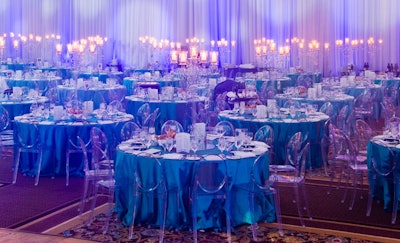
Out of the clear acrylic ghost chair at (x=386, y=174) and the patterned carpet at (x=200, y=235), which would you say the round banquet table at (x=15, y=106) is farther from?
the clear acrylic ghost chair at (x=386, y=174)

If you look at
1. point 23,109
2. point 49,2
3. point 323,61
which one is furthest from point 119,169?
point 49,2

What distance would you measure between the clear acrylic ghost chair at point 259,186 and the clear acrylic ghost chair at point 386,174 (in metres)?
1.22

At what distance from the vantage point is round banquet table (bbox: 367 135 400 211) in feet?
23.5

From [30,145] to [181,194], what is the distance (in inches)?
135

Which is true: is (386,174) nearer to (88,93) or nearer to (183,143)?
(183,143)

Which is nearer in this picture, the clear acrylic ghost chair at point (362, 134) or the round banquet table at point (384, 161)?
the round banquet table at point (384, 161)

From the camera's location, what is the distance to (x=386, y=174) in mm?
7078

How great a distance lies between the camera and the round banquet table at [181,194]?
635 centimetres

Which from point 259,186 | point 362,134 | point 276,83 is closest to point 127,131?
point 259,186

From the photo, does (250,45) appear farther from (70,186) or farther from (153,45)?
(70,186)

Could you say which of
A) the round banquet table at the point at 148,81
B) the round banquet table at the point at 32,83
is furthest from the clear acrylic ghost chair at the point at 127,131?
the round banquet table at the point at 32,83

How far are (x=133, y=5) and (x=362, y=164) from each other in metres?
16.1

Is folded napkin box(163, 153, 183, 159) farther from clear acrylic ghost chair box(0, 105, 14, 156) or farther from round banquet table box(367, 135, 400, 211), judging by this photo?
clear acrylic ghost chair box(0, 105, 14, 156)

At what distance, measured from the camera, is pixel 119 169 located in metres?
6.72
